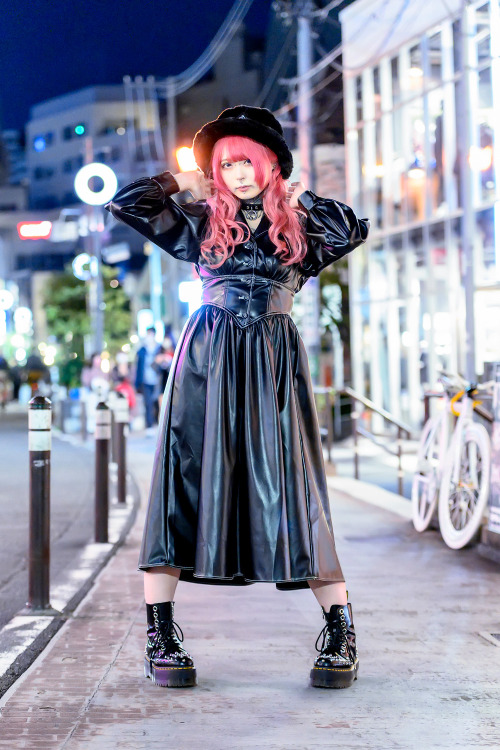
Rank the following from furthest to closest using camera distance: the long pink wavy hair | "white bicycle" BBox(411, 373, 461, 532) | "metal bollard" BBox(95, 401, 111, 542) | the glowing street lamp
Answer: the glowing street lamp → "white bicycle" BBox(411, 373, 461, 532) → "metal bollard" BBox(95, 401, 111, 542) → the long pink wavy hair

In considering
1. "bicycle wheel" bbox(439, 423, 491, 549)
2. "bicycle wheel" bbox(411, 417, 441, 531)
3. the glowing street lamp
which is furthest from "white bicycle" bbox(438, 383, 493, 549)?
the glowing street lamp

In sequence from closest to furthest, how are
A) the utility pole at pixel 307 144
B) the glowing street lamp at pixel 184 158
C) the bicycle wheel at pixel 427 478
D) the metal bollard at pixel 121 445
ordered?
1. the bicycle wheel at pixel 427 478
2. the metal bollard at pixel 121 445
3. the utility pole at pixel 307 144
4. the glowing street lamp at pixel 184 158

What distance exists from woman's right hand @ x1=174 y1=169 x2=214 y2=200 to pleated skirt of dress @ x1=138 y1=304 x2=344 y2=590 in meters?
0.40

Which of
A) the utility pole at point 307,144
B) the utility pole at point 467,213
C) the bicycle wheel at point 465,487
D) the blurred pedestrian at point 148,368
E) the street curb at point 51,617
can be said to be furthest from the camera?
the blurred pedestrian at point 148,368

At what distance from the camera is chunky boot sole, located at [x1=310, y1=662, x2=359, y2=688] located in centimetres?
371

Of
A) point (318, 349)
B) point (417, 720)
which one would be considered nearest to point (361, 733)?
point (417, 720)

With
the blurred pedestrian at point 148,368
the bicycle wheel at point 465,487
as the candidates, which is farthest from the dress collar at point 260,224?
the blurred pedestrian at point 148,368

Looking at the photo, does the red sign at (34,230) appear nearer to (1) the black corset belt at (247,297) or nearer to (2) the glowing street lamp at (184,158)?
(2) the glowing street lamp at (184,158)

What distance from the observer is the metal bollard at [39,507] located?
5.05 m

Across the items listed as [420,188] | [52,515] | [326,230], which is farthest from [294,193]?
[420,188]

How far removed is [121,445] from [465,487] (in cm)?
374

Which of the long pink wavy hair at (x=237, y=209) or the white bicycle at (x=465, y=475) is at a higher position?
the long pink wavy hair at (x=237, y=209)

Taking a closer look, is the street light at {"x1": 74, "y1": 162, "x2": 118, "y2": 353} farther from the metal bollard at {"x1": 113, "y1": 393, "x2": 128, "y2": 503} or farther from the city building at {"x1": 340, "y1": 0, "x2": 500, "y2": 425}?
the metal bollard at {"x1": 113, "y1": 393, "x2": 128, "y2": 503}

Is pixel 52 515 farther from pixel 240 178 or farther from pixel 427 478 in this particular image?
pixel 240 178
